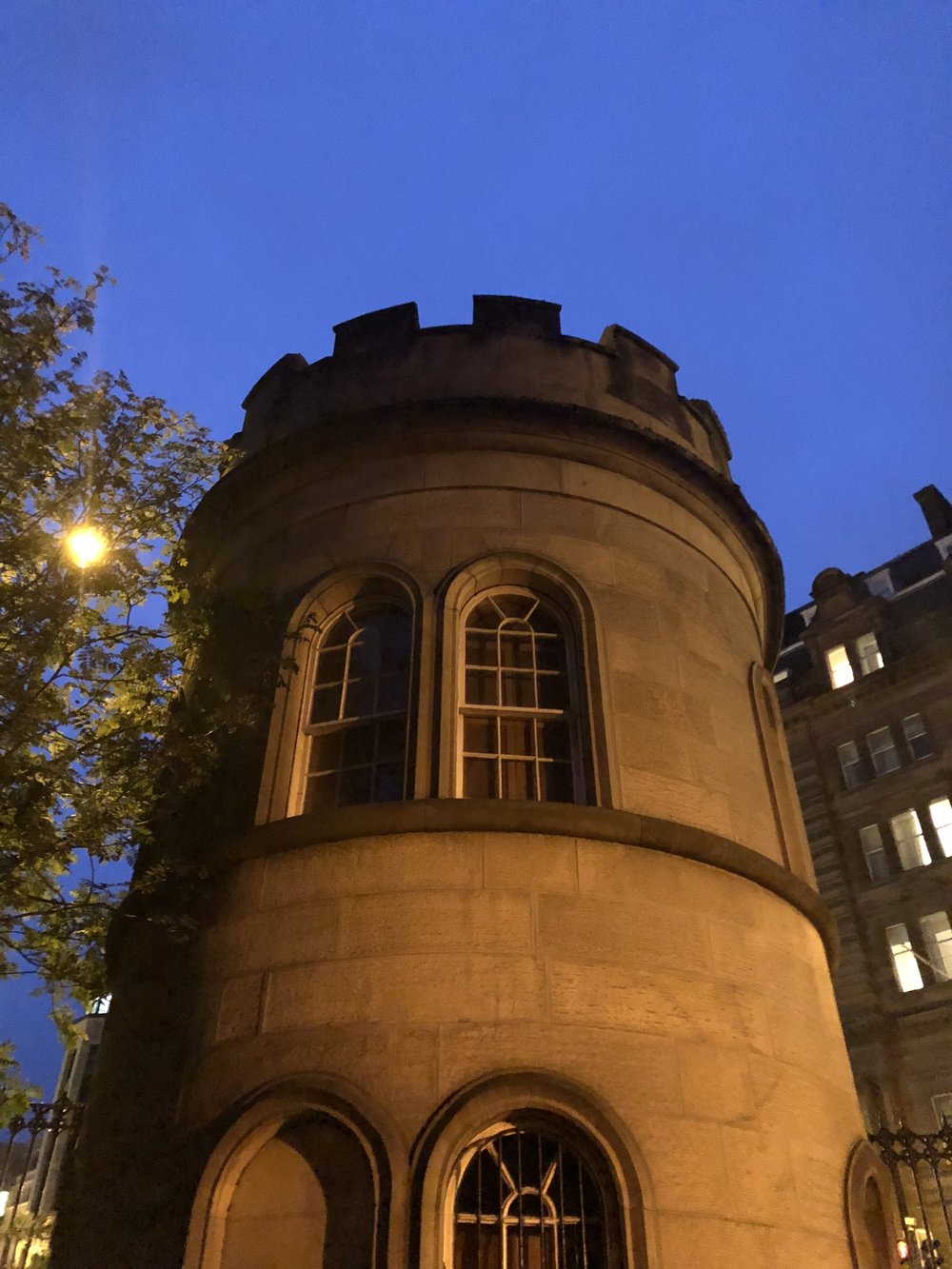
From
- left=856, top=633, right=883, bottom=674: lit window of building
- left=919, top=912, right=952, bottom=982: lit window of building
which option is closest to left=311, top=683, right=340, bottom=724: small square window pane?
left=919, top=912, right=952, bottom=982: lit window of building

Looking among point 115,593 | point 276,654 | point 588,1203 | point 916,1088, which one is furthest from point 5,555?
point 916,1088

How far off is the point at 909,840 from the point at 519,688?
27680 millimetres

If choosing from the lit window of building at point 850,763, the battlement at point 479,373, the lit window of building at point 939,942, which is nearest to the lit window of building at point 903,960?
the lit window of building at point 939,942

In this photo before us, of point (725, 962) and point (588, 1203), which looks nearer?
point (588, 1203)

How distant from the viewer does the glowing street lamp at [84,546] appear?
7.66 m

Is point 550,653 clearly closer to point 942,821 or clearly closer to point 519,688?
point 519,688

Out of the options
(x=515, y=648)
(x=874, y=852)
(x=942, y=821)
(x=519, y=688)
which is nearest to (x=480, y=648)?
(x=515, y=648)

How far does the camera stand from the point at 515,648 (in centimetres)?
945

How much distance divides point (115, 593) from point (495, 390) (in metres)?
4.77

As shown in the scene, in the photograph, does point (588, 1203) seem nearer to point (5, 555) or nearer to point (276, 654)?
point (276, 654)

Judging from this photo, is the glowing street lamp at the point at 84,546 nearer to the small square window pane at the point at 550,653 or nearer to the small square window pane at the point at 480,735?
the small square window pane at the point at 480,735

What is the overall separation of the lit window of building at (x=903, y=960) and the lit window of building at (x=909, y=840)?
6.90ft

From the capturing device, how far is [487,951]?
7008mm

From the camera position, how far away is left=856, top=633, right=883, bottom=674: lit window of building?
3684cm
